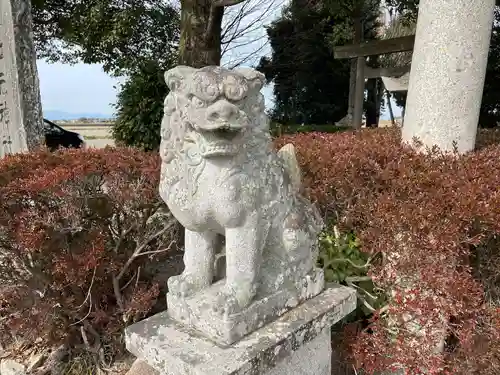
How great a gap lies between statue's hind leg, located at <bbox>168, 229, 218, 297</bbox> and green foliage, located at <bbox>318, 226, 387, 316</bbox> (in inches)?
43.0

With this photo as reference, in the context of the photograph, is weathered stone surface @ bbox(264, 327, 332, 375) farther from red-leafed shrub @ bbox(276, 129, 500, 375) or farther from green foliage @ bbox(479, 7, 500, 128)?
green foliage @ bbox(479, 7, 500, 128)

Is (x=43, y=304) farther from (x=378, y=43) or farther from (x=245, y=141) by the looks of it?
(x=378, y=43)

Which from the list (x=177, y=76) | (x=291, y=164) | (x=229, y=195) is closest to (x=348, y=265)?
(x=291, y=164)

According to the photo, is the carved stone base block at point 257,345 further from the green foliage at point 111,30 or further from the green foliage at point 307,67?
the green foliage at point 307,67

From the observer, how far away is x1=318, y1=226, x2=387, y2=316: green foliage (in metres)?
2.47

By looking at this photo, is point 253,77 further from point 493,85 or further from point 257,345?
point 493,85

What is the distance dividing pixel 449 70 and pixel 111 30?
6679 mm

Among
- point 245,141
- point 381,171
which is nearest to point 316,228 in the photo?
point 245,141

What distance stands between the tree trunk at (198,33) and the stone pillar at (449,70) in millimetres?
3235

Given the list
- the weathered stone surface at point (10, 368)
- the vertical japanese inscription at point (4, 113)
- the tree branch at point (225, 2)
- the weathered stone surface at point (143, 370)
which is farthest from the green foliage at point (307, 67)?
the weathered stone surface at point (143, 370)

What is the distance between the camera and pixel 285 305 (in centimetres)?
160

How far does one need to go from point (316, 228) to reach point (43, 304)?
1.63m

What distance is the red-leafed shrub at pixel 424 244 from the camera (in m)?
1.84

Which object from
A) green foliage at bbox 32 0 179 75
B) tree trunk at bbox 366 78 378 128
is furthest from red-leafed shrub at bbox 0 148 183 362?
tree trunk at bbox 366 78 378 128
